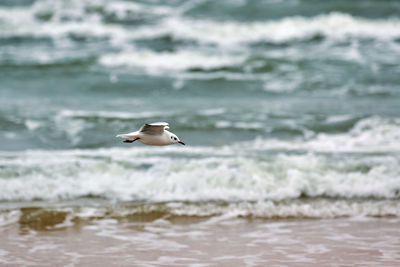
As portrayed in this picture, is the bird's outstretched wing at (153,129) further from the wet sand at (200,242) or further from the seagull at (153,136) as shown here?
the wet sand at (200,242)

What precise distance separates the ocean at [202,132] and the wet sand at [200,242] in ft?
0.07

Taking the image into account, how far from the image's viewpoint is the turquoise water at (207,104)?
21.3 ft

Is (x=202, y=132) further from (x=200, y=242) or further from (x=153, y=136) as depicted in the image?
(x=153, y=136)

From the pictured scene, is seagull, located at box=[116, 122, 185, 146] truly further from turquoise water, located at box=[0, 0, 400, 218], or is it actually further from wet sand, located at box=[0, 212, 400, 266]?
turquoise water, located at box=[0, 0, 400, 218]

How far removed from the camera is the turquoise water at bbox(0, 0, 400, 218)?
648 centimetres

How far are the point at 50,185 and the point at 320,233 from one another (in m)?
2.93

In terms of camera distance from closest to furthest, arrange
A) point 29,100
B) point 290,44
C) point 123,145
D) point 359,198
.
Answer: point 359,198, point 123,145, point 29,100, point 290,44

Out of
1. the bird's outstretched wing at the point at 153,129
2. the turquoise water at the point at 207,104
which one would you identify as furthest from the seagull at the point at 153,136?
the turquoise water at the point at 207,104

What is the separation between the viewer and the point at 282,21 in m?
16.3

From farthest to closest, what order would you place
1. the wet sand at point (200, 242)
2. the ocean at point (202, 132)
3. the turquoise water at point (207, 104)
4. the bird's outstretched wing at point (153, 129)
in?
1. the turquoise water at point (207, 104)
2. the ocean at point (202, 132)
3. the wet sand at point (200, 242)
4. the bird's outstretched wing at point (153, 129)

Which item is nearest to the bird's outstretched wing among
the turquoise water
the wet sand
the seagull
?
the seagull

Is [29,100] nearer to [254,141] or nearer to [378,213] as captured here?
[254,141]

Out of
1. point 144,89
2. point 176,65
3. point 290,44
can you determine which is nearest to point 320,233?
point 144,89

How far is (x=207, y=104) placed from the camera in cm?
1079
